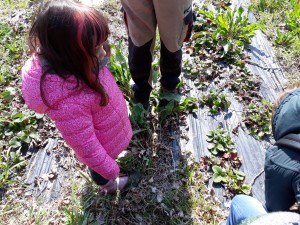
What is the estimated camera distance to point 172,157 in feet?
8.06

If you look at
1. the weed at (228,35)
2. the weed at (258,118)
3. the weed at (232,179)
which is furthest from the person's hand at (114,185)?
the weed at (228,35)

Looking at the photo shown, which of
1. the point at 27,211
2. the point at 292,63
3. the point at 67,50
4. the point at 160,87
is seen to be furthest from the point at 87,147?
the point at 292,63

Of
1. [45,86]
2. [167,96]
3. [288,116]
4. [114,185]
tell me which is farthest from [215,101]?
[45,86]

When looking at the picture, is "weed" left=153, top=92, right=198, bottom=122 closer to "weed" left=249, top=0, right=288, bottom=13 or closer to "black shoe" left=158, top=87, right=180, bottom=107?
"black shoe" left=158, top=87, right=180, bottom=107

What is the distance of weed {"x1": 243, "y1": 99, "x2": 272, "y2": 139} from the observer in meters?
2.59

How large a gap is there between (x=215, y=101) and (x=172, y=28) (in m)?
0.96

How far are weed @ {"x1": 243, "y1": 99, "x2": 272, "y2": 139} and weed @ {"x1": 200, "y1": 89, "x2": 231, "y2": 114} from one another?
20 centimetres

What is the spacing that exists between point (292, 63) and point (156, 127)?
65.3 inches

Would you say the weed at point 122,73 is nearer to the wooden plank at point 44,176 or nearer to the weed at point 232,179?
the wooden plank at point 44,176

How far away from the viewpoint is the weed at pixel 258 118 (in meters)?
2.59

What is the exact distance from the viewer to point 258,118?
2.65 m

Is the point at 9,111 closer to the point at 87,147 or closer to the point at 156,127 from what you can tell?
the point at 156,127

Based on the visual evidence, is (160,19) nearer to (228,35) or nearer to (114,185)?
(114,185)

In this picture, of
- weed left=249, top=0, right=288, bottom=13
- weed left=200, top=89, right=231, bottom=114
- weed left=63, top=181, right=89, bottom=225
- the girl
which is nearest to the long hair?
the girl
